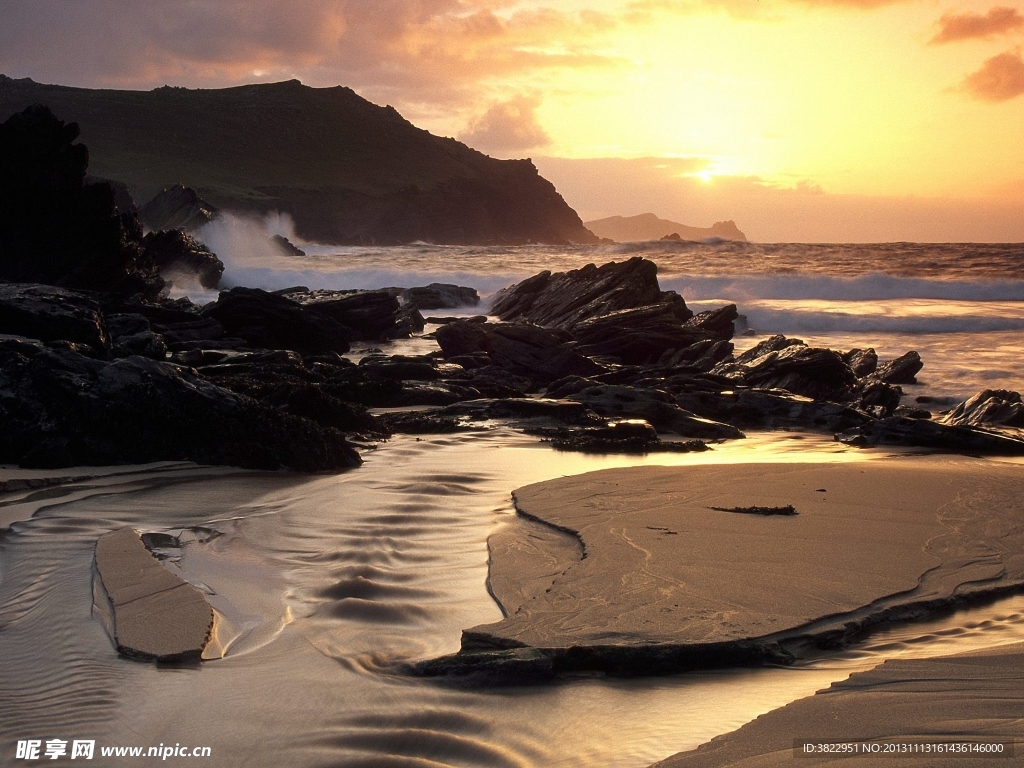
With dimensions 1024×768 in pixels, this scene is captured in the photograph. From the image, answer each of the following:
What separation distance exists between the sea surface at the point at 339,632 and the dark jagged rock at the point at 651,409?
0.83m

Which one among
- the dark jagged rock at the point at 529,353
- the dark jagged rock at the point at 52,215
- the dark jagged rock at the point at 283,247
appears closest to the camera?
the dark jagged rock at the point at 529,353

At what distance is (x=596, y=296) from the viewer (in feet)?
66.1

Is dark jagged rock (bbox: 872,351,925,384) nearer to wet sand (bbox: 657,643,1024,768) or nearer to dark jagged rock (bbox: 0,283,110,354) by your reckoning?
dark jagged rock (bbox: 0,283,110,354)

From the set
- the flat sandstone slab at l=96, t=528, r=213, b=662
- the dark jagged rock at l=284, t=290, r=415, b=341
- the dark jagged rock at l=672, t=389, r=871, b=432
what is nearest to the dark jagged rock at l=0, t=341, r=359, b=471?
the flat sandstone slab at l=96, t=528, r=213, b=662

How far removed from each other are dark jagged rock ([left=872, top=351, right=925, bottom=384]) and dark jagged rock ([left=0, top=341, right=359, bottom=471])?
995 cm

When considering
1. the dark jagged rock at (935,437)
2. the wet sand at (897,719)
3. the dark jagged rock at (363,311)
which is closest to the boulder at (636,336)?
the dark jagged rock at (363,311)

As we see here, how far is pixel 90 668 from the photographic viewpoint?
125 inches

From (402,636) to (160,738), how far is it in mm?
1143

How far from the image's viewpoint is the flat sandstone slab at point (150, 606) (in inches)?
132

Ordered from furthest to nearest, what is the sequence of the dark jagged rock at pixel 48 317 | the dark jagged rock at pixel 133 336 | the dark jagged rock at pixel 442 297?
the dark jagged rock at pixel 442 297 < the dark jagged rock at pixel 133 336 < the dark jagged rock at pixel 48 317

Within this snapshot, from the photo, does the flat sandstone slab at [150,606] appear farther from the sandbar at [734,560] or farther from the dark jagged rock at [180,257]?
the dark jagged rock at [180,257]

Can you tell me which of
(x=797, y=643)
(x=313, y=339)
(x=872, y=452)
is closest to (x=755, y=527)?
Result: (x=797, y=643)

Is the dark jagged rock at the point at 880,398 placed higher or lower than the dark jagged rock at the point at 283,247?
lower

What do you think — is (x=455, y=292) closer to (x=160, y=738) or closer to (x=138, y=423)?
(x=138, y=423)
